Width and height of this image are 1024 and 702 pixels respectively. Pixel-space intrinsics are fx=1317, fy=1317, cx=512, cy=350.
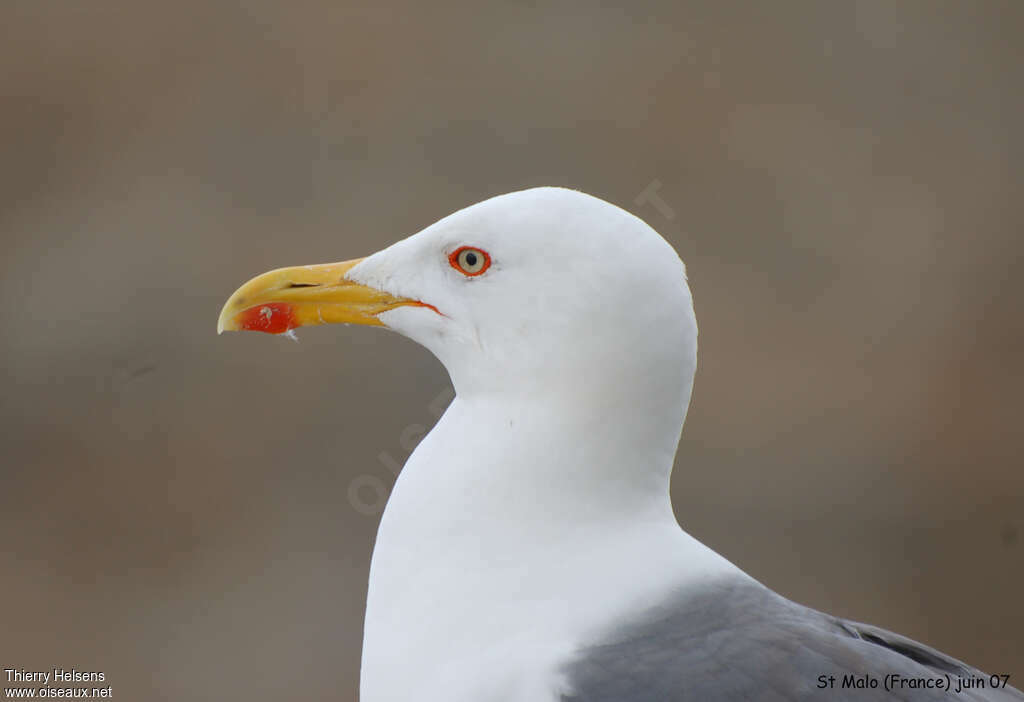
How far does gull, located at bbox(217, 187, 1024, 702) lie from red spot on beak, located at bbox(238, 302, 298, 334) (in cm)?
25

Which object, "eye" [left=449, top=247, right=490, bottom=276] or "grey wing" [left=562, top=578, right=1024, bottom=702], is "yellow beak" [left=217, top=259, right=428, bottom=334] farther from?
"grey wing" [left=562, top=578, right=1024, bottom=702]

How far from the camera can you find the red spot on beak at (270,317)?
1727mm

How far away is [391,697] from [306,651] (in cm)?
320

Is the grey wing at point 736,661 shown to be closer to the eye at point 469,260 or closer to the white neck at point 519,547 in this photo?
the white neck at point 519,547

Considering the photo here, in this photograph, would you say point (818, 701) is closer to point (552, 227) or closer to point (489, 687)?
point (489, 687)

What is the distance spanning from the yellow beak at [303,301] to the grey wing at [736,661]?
21.0 inches

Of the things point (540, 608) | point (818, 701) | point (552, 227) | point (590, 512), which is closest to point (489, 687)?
point (540, 608)

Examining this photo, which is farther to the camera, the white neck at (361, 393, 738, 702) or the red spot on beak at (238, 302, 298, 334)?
the red spot on beak at (238, 302, 298, 334)

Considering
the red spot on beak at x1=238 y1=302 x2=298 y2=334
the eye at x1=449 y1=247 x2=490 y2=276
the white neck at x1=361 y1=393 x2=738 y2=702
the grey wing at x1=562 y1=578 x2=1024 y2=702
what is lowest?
the grey wing at x1=562 y1=578 x2=1024 y2=702

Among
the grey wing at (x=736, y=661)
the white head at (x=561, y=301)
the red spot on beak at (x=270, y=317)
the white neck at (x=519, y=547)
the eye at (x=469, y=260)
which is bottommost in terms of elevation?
the grey wing at (x=736, y=661)

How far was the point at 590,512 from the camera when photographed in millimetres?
1497

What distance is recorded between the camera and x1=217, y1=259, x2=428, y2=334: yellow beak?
5.54 ft

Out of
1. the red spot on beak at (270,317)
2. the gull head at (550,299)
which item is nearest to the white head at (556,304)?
the gull head at (550,299)

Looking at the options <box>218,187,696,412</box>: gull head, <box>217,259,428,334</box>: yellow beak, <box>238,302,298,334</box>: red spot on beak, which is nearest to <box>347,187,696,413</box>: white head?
<box>218,187,696,412</box>: gull head
